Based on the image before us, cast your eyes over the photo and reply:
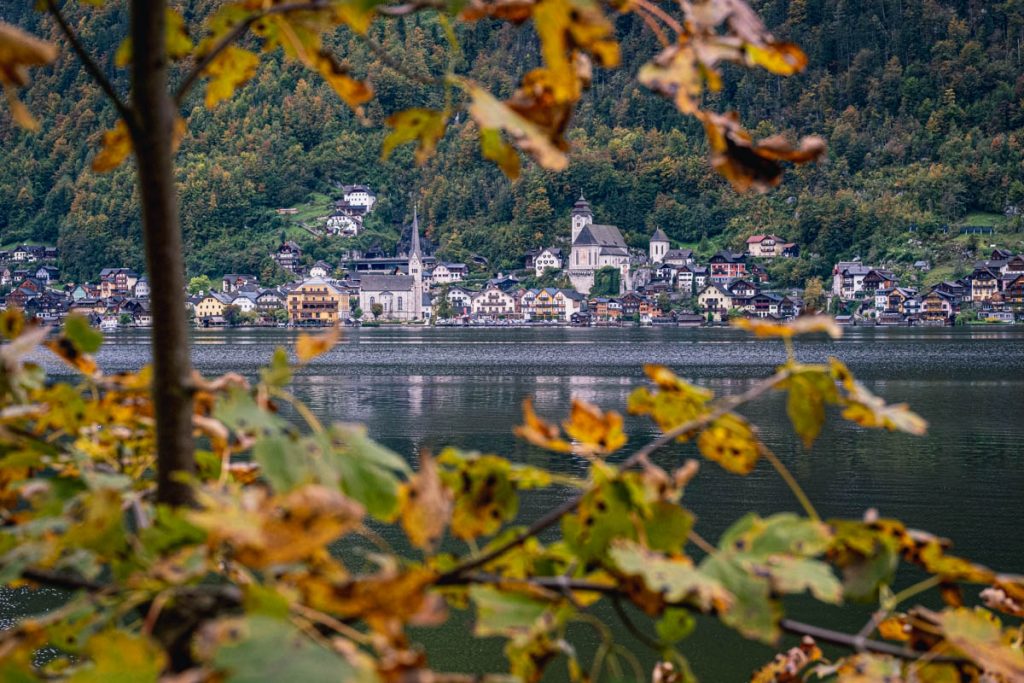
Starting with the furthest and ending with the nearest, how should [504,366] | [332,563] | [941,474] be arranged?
1. [504,366]
2. [941,474]
3. [332,563]

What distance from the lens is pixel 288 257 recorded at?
420ft

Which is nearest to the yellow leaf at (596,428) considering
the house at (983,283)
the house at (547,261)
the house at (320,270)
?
the house at (983,283)

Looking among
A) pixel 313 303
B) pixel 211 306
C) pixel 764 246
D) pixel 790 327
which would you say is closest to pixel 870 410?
pixel 790 327

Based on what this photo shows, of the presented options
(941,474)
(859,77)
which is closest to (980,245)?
(859,77)

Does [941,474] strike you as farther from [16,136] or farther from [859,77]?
[16,136]

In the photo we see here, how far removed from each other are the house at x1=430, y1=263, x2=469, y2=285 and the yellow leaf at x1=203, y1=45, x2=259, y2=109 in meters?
124

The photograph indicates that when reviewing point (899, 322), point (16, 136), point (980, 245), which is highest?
point (16, 136)

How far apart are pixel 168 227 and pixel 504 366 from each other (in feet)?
154

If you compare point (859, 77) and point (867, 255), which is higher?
point (859, 77)

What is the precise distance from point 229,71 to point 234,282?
4902 inches

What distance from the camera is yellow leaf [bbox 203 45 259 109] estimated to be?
47.3 inches

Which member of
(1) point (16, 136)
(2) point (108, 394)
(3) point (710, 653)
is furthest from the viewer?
(1) point (16, 136)

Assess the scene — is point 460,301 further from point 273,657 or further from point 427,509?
point 273,657

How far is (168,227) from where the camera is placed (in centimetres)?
91
